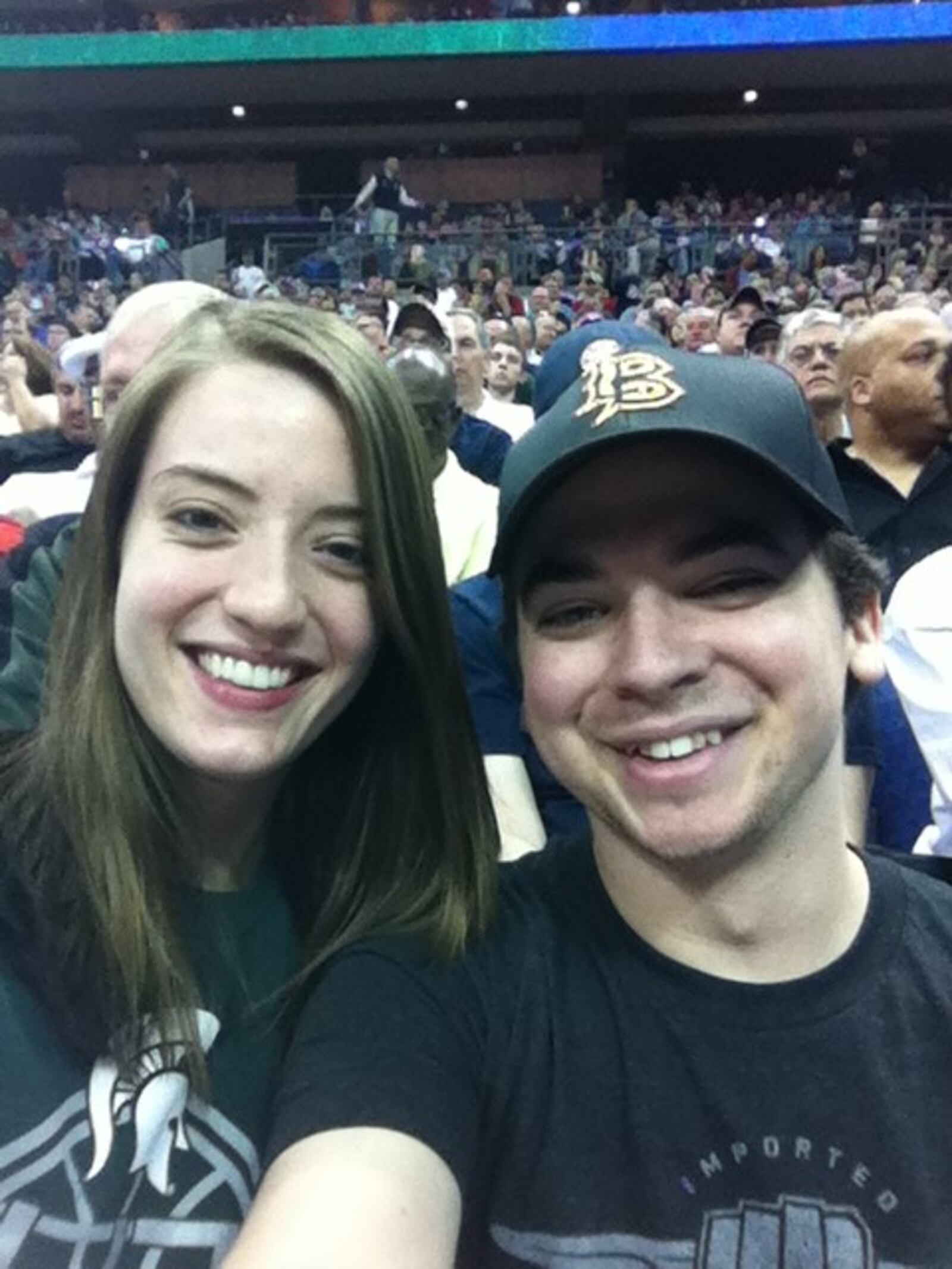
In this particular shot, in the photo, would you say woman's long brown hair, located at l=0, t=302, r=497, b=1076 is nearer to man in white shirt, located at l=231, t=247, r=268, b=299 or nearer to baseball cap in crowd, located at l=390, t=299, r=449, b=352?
baseball cap in crowd, located at l=390, t=299, r=449, b=352

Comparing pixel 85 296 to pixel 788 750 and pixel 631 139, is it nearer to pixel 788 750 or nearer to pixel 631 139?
pixel 631 139

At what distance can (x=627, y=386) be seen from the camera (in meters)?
1.20

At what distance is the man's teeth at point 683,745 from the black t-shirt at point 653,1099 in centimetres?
17

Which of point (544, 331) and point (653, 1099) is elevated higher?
point (653, 1099)

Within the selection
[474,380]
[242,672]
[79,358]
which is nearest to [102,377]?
[79,358]

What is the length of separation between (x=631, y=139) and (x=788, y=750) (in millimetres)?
22589

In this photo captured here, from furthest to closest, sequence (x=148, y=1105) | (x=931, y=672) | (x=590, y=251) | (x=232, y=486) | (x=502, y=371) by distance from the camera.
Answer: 1. (x=590, y=251)
2. (x=502, y=371)
3. (x=931, y=672)
4. (x=232, y=486)
5. (x=148, y=1105)

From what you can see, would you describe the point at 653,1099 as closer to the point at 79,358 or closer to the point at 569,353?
the point at 569,353

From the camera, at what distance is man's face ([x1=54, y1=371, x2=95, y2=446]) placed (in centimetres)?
373

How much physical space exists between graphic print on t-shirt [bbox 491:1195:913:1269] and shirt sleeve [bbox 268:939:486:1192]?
134mm

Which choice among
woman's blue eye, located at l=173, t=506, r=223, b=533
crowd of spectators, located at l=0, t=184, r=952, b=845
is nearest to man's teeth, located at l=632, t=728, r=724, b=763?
woman's blue eye, located at l=173, t=506, r=223, b=533

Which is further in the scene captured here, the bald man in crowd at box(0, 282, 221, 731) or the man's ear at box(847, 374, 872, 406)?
the man's ear at box(847, 374, 872, 406)

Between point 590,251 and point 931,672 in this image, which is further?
point 590,251

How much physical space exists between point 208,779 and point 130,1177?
39cm
